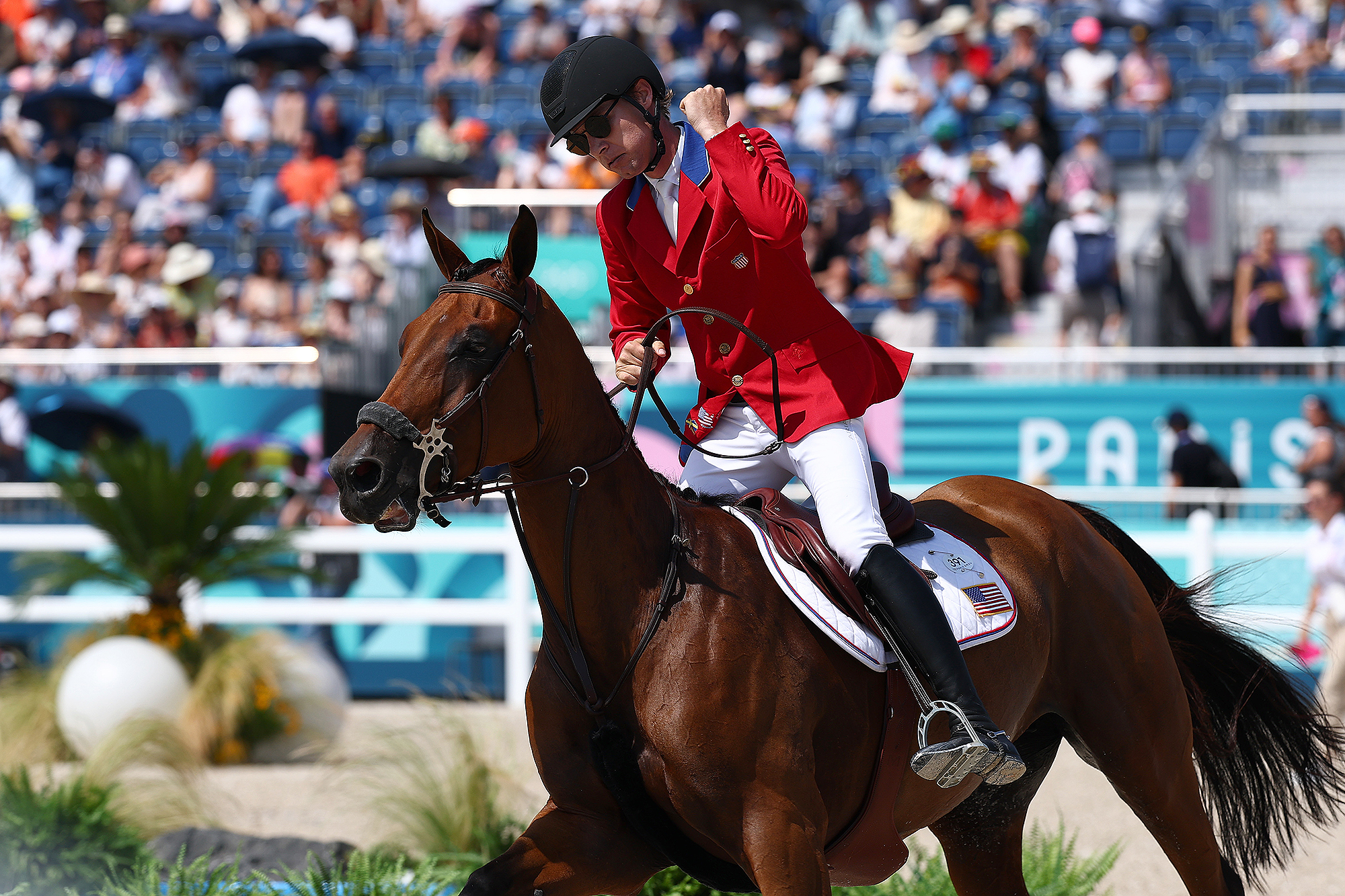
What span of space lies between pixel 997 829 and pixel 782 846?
1.34 metres

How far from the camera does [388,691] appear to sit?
35.0 feet

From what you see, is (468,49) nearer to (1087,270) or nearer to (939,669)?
(1087,270)

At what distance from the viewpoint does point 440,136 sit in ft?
49.0

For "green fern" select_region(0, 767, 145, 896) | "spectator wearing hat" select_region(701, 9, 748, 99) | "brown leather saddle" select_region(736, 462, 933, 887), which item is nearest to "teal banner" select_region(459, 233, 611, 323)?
"spectator wearing hat" select_region(701, 9, 748, 99)

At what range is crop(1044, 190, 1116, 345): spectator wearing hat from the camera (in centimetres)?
1217

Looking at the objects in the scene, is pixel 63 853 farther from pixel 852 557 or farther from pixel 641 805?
pixel 852 557

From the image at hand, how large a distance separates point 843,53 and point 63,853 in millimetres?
13103

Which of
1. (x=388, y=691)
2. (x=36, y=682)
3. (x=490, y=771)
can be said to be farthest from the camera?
(x=388, y=691)

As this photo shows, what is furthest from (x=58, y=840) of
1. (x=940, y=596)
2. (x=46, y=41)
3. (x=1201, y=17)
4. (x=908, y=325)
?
(x=46, y=41)

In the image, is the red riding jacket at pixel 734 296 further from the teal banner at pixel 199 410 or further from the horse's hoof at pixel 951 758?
the teal banner at pixel 199 410

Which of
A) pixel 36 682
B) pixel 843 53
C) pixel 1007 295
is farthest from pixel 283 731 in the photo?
pixel 843 53

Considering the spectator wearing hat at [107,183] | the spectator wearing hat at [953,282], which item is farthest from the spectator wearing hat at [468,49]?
the spectator wearing hat at [953,282]

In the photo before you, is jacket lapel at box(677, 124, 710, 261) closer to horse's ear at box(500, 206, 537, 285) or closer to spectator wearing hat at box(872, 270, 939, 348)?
horse's ear at box(500, 206, 537, 285)

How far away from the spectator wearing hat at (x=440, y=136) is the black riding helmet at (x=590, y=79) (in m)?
11.7
